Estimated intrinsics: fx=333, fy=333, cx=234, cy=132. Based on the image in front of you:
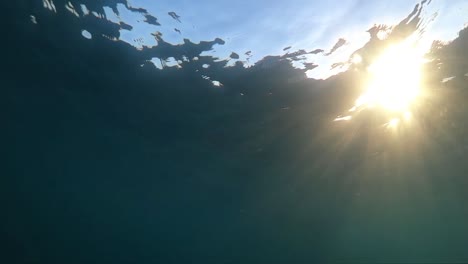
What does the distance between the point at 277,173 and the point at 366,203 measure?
15.8 meters

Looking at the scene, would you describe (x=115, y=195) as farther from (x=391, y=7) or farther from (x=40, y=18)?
(x=391, y=7)

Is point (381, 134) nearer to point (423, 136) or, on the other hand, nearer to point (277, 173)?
point (423, 136)

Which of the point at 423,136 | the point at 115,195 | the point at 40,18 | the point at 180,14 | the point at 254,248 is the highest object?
the point at 423,136

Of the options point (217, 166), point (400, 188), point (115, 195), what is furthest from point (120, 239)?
point (400, 188)

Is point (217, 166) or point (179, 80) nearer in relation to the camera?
point (179, 80)

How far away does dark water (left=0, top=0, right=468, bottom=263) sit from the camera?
45.8 ft

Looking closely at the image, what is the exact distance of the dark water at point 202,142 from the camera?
14.0m

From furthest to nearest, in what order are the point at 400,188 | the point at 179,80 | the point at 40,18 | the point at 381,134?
the point at 400,188 < the point at 381,134 < the point at 179,80 < the point at 40,18

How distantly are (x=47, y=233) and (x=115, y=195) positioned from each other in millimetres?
28421

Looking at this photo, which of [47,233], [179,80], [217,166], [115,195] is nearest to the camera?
[179,80]

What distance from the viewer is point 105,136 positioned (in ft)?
70.3

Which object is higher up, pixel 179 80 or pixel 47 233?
pixel 179 80

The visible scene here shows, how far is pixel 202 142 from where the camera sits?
70.0ft

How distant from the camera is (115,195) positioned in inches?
1430
